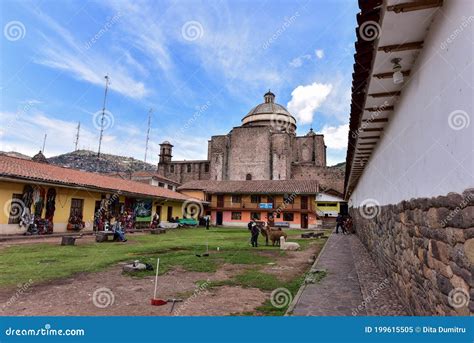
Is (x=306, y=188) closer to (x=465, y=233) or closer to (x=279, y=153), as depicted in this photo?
(x=279, y=153)

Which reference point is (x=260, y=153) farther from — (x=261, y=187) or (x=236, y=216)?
(x=236, y=216)

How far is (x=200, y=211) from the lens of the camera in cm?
3728

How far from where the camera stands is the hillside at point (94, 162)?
7912 cm

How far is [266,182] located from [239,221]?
605 cm

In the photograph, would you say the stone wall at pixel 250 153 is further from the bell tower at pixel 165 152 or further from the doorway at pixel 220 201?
the bell tower at pixel 165 152

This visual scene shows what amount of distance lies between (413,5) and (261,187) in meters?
34.0

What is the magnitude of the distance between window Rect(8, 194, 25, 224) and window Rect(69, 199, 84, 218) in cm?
335

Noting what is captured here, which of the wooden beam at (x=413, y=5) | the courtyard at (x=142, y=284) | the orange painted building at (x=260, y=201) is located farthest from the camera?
the orange painted building at (x=260, y=201)

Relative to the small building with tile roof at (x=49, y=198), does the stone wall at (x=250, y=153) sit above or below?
above

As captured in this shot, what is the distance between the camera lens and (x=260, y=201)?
36.2m

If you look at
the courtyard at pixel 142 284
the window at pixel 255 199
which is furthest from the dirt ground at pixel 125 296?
the window at pixel 255 199

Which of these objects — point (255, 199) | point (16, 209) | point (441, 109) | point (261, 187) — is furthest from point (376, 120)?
point (261, 187)

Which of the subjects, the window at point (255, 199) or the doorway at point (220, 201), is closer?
the window at point (255, 199)

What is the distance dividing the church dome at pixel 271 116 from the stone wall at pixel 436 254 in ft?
151
